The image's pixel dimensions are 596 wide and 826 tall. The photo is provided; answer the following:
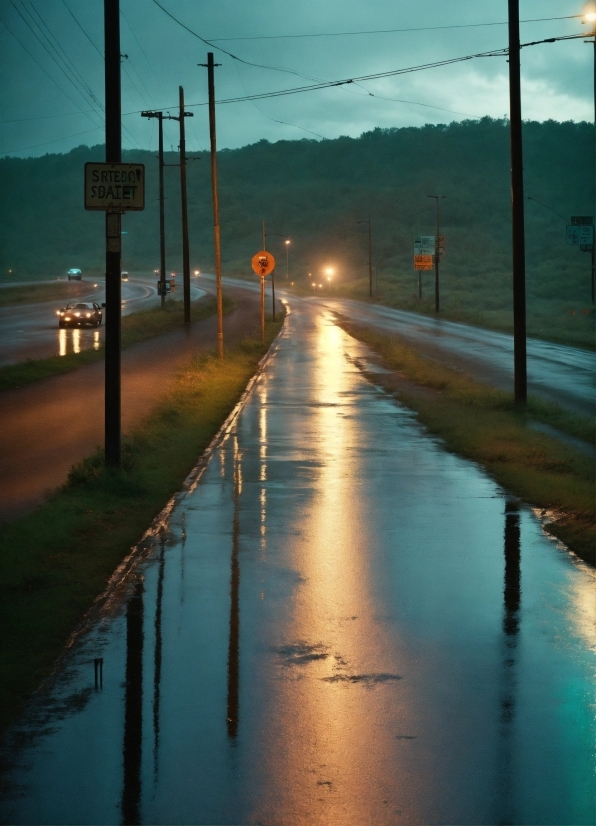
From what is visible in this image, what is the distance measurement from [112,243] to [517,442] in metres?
7.44

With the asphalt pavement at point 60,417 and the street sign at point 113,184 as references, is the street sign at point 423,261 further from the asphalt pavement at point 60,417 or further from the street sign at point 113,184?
the street sign at point 113,184

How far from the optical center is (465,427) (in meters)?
18.6

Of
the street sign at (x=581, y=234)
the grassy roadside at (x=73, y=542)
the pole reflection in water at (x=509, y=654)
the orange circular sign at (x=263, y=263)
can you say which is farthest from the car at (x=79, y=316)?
the pole reflection in water at (x=509, y=654)

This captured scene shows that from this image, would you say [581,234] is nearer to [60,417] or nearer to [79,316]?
[79,316]

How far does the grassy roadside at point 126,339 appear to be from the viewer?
28984mm

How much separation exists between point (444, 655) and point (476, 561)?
2701mm

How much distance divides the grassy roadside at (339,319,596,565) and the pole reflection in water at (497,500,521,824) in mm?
534

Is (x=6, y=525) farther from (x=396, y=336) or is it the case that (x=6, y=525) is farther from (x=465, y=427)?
(x=396, y=336)

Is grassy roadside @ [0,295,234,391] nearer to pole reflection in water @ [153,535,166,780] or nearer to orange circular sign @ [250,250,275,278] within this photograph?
orange circular sign @ [250,250,275,278]

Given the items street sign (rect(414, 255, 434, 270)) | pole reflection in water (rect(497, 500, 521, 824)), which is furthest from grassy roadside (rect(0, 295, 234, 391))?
pole reflection in water (rect(497, 500, 521, 824))

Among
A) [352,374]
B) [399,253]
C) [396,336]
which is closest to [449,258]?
[399,253]

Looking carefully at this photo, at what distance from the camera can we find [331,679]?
6.37 metres

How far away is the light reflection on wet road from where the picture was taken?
475 centimetres

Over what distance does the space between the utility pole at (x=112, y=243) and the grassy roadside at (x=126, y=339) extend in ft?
46.9
